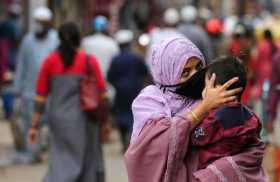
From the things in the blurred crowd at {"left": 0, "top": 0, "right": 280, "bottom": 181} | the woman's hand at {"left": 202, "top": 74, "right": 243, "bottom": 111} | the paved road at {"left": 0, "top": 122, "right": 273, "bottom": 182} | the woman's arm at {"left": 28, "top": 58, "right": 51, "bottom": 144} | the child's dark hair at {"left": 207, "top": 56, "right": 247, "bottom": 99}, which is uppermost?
the child's dark hair at {"left": 207, "top": 56, "right": 247, "bottom": 99}

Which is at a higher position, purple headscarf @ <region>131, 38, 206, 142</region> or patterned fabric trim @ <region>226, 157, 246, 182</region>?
purple headscarf @ <region>131, 38, 206, 142</region>

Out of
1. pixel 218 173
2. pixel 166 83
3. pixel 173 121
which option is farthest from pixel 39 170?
pixel 218 173

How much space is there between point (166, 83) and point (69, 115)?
150 inches

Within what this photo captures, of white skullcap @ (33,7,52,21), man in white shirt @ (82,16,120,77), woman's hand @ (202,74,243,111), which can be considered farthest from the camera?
man in white shirt @ (82,16,120,77)

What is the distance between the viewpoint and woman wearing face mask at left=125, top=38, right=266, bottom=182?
3.96 metres

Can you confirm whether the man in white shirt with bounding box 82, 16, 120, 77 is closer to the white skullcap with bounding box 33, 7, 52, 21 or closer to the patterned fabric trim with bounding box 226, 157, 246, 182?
the white skullcap with bounding box 33, 7, 52, 21

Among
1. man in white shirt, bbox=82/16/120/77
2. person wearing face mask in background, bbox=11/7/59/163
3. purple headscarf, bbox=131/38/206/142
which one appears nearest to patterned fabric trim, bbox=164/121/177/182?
purple headscarf, bbox=131/38/206/142

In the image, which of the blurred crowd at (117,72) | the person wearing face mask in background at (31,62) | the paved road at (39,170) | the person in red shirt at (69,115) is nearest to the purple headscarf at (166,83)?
the person in red shirt at (69,115)

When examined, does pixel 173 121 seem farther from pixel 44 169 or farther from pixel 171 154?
pixel 44 169

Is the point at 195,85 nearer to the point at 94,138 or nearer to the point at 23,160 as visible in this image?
the point at 94,138

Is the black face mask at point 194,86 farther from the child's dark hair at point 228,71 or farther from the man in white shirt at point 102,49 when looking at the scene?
the man in white shirt at point 102,49

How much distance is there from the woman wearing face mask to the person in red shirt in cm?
358

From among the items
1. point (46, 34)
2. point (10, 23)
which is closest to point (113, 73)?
point (46, 34)

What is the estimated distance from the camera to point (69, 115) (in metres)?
7.93
